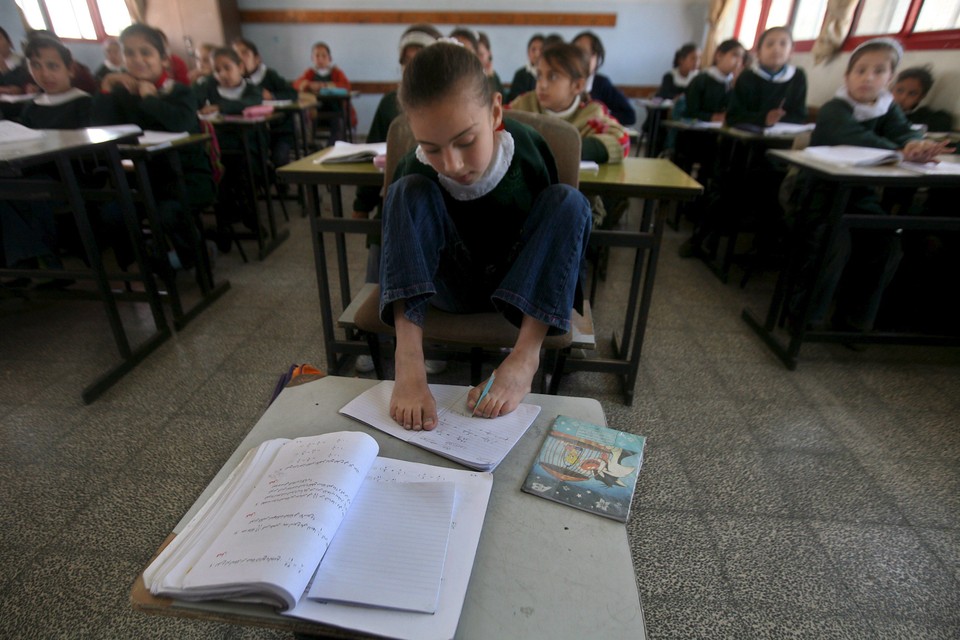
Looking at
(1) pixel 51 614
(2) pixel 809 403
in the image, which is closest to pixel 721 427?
(2) pixel 809 403

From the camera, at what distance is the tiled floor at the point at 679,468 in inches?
39.6

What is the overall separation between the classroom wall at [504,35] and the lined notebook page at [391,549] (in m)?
6.83

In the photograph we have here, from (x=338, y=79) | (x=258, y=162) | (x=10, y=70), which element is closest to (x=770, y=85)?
(x=258, y=162)

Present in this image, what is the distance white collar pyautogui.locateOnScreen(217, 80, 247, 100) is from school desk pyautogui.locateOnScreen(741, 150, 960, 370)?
3412 mm

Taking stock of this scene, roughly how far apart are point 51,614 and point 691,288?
260cm

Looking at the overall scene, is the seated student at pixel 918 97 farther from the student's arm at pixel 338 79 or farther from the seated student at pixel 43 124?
the student's arm at pixel 338 79

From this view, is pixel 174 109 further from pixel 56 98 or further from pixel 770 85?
pixel 770 85

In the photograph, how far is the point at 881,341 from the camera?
1.88 m

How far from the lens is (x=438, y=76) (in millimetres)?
910

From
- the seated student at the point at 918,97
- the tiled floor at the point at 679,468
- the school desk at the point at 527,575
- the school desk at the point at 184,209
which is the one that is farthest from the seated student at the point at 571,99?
the seated student at the point at 918,97

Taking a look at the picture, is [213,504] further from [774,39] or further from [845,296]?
[774,39]

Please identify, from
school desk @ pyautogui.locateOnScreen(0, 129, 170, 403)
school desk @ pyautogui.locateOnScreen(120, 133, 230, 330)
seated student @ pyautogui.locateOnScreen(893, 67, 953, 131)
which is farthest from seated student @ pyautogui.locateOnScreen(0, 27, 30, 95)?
seated student @ pyautogui.locateOnScreen(893, 67, 953, 131)

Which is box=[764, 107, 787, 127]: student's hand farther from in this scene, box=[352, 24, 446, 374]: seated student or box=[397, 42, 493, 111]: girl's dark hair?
box=[397, 42, 493, 111]: girl's dark hair

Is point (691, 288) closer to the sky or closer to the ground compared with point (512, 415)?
closer to the ground
